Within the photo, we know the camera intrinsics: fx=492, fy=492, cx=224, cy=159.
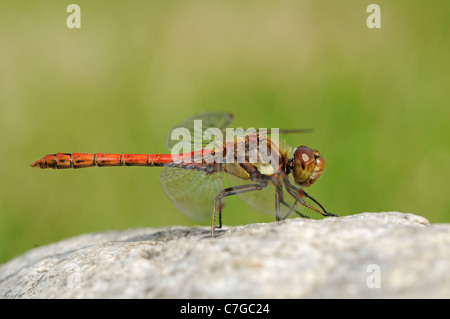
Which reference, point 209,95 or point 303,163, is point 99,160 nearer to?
point 303,163

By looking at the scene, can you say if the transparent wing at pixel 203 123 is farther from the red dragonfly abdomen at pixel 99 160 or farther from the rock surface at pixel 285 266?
the rock surface at pixel 285 266

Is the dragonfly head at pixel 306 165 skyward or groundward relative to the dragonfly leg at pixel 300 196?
skyward

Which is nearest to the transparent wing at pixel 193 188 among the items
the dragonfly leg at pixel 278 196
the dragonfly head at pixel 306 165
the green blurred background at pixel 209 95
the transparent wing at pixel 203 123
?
the transparent wing at pixel 203 123

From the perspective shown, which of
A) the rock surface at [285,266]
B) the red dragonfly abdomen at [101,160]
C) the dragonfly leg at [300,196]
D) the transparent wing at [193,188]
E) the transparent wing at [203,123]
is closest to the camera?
the rock surface at [285,266]

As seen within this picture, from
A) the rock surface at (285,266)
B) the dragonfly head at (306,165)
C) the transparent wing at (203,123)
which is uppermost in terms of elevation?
the transparent wing at (203,123)

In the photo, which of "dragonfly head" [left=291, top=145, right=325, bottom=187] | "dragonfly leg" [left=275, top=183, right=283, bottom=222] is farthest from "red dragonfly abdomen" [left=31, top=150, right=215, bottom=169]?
"dragonfly head" [left=291, top=145, right=325, bottom=187]

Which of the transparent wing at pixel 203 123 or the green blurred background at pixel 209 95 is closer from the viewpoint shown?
the transparent wing at pixel 203 123

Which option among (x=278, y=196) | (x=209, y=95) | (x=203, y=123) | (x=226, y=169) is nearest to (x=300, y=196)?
(x=278, y=196)

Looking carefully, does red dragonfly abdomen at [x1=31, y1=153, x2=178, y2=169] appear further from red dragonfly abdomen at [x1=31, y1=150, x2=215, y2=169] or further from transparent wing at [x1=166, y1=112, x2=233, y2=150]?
transparent wing at [x1=166, y1=112, x2=233, y2=150]
